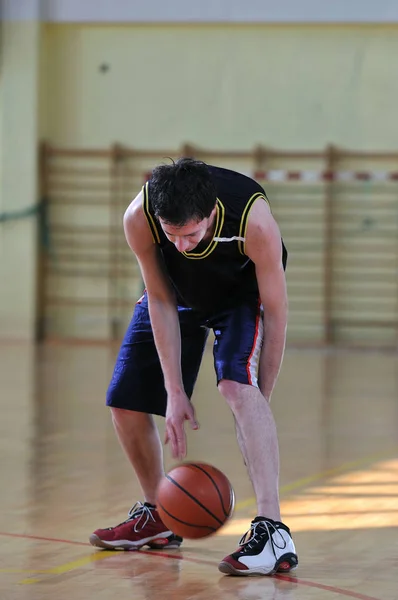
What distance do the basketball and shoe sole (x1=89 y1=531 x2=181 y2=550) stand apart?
1.17 feet

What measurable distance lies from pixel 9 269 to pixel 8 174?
1.12m

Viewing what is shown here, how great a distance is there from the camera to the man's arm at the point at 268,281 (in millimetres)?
3080

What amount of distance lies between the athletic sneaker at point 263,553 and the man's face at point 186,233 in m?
0.81

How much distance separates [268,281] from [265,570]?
814 mm

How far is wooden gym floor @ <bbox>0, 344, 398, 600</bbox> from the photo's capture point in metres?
2.99

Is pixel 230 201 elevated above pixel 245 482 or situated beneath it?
elevated above

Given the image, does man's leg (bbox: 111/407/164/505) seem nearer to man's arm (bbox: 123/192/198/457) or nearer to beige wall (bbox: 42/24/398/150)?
man's arm (bbox: 123/192/198/457)

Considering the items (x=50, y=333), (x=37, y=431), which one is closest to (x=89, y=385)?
(x=37, y=431)

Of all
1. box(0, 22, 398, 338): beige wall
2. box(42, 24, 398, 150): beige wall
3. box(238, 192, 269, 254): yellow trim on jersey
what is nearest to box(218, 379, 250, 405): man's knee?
box(238, 192, 269, 254): yellow trim on jersey

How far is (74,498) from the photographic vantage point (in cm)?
428

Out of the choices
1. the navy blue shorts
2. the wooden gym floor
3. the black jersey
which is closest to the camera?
the wooden gym floor

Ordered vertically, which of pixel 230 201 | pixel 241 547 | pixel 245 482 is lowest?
pixel 245 482

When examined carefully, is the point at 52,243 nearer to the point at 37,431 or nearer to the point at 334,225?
the point at 334,225

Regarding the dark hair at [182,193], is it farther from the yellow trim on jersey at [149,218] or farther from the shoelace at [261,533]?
the shoelace at [261,533]
